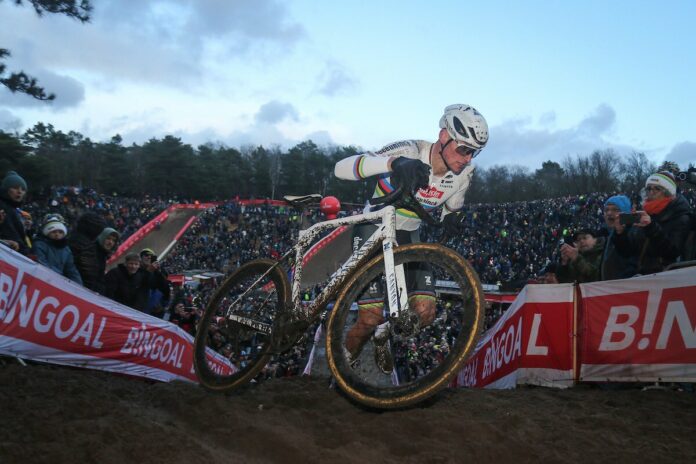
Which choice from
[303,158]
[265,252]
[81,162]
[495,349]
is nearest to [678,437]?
[495,349]

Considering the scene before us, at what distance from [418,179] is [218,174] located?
279ft

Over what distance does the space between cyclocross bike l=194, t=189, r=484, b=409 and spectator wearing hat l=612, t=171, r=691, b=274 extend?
3055 mm

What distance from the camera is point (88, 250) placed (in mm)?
8180

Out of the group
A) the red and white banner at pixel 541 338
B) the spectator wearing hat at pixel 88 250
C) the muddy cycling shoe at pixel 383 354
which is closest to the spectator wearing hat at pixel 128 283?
the spectator wearing hat at pixel 88 250

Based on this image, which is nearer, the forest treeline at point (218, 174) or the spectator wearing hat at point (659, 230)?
the spectator wearing hat at point (659, 230)

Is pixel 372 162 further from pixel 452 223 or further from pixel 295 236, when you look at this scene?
pixel 295 236

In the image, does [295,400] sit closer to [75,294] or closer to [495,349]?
[75,294]

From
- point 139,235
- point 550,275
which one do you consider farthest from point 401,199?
point 139,235

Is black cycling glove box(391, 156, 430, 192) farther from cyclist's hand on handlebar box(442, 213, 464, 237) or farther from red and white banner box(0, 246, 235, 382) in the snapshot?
red and white banner box(0, 246, 235, 382)

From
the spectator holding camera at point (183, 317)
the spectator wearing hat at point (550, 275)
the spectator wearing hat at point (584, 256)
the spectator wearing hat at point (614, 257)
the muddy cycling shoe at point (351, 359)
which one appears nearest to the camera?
the muddy cycling shoe at point (351, 359)

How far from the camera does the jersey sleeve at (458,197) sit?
577cm

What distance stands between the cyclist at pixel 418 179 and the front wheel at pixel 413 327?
13 mm

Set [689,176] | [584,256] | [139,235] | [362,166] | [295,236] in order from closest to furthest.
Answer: [362,166] < [689,176] < [584,256] < [295,236] < [139,235]

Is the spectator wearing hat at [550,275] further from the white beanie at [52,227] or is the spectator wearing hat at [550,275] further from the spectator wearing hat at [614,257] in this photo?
the white beanie at [52,227]
